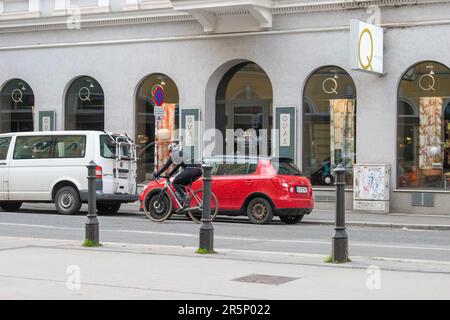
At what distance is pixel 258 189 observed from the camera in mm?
18547

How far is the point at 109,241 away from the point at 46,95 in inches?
588

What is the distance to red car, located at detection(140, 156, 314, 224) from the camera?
18.4 meters

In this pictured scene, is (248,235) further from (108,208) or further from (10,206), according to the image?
(10,206)

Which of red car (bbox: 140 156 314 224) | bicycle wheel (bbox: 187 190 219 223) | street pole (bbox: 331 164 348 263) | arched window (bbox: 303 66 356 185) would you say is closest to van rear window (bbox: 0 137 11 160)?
red car (bbox: 140 156 314 224)

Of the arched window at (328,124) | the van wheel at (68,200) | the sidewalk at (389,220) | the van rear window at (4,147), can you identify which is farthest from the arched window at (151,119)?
the sidewalk at (389,220)

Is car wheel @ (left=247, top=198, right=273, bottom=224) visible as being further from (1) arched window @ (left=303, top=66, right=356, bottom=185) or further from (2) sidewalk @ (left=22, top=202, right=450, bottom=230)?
(1) arched window @ (left=303, top=66, right=356, bottom=185)

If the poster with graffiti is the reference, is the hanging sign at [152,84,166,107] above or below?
above

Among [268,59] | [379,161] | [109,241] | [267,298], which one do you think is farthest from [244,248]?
[268,59]

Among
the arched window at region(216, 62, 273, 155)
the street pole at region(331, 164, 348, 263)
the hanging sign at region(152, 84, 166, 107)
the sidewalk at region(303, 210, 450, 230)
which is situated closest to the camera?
the street pole at region(331, 164, 348, 263)

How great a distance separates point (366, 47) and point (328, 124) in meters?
3.01

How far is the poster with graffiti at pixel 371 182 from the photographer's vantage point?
22078mm

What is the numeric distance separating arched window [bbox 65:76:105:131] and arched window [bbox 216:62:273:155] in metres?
4.04

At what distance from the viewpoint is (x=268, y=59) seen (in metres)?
24.1

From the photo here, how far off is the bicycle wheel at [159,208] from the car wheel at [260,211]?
1.82 m
